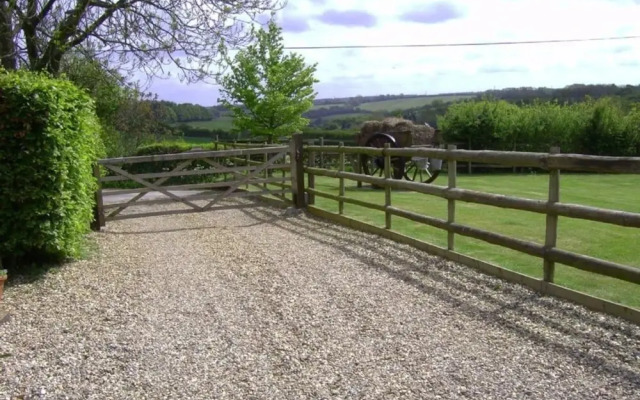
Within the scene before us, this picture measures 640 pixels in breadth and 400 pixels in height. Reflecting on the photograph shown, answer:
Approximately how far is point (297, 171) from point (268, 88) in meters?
16.3

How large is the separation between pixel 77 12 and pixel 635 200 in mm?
13858

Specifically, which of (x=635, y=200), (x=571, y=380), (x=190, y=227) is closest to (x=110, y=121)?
(x=190, y=227)

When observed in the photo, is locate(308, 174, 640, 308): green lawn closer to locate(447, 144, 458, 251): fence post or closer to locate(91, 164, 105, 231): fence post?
locate(447, 144, 458, 251): fence post

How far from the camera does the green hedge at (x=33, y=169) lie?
6.98 m

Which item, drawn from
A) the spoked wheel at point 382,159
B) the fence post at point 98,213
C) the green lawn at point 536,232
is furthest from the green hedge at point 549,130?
the fence post at point 98,213

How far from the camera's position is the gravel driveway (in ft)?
13.4

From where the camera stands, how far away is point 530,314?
5496 millimetres

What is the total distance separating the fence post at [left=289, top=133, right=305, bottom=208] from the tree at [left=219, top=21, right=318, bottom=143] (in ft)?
50.1

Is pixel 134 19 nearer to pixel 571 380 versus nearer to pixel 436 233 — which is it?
pixel 436 233

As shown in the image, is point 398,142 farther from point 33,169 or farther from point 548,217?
point 33,169

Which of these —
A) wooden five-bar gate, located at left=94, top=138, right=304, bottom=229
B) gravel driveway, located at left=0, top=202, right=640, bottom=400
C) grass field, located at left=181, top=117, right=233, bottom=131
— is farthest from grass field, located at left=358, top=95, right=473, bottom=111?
gravel driveway, located at left=0, top=202, right=640, bottom=400

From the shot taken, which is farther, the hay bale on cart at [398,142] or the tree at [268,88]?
the tree at [268,88]

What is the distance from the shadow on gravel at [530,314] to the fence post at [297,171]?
4881 millimetres

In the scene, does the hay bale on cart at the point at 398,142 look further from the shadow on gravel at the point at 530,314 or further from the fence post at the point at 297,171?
the shadow on gravel at the point at 530,314
